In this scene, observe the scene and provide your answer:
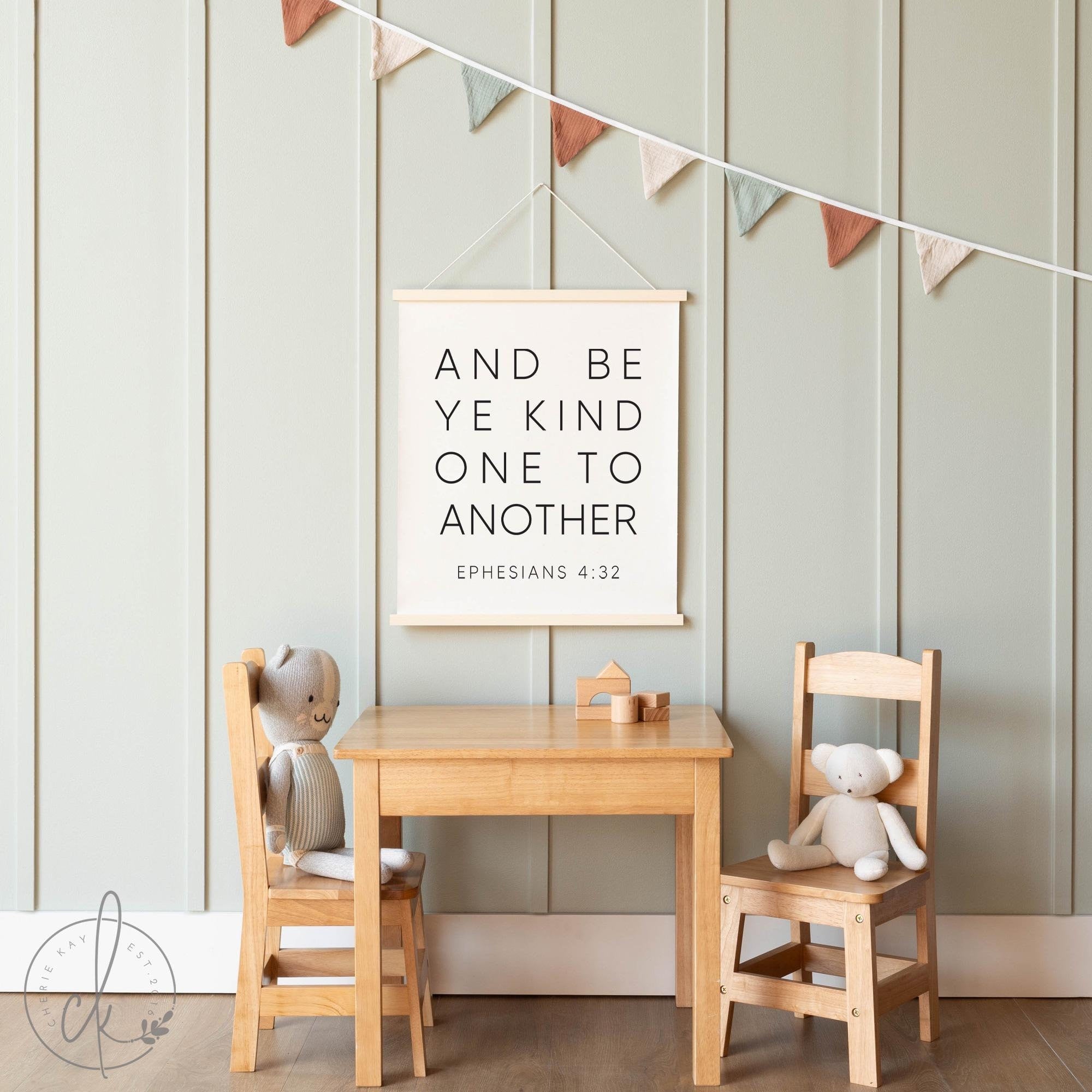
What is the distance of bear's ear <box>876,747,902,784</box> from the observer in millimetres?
2352

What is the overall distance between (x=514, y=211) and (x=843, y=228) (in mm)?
836

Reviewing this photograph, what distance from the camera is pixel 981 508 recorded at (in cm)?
265

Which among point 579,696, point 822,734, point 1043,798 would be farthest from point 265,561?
point 1043,798

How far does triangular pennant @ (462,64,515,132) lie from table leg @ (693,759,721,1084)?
169 cm

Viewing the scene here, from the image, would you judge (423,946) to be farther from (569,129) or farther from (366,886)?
(569,129)

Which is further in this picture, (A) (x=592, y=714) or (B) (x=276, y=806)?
(A) (x=592, y=714)

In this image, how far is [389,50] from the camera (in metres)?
2.62

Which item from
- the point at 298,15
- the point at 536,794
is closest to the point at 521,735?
the point at 536,794

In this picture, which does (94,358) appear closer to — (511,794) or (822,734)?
(511,794)

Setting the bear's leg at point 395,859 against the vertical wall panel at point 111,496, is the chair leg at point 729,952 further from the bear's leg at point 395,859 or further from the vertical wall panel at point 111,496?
the vertical wall panel at point 111,496

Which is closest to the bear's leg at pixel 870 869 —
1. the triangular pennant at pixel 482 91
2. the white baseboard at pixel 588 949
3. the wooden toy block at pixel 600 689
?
the white baseboard at pixel 588 949

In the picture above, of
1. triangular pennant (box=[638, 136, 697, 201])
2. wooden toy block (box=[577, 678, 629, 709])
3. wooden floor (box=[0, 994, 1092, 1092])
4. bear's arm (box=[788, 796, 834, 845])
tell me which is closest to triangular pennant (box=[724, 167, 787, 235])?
triangular pennant (box=[638, 136, 697, 201])

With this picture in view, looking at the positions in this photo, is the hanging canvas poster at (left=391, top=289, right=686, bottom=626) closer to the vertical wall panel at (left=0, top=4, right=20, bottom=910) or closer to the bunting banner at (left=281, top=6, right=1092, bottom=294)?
the bunting banner at (left=281, top=6, right=1092, bottom=294)

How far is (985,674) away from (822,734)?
1.45 ft
